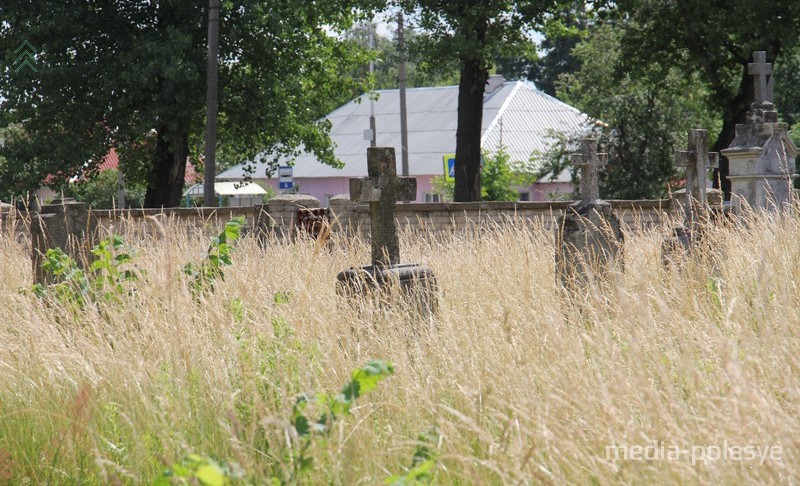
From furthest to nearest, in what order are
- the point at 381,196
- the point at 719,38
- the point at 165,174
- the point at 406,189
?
1. the point at 165,174
2. the point at 719,38
3. the point at 406,189
4. the point at 381,196

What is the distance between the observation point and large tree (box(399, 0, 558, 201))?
72.0ft

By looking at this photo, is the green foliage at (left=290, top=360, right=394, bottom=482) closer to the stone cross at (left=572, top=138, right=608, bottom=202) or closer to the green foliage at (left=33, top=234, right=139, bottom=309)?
the green foliage at (left=33, top=234, right=139, bottom=309)

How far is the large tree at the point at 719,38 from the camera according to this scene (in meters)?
23.0

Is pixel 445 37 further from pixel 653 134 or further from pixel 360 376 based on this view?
pixel 360 376

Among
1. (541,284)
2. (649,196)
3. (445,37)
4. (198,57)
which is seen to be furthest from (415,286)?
(649,196)

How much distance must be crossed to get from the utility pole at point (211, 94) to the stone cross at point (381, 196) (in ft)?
50.1

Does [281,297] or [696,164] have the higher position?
[696,164]

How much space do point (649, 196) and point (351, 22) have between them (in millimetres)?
11385

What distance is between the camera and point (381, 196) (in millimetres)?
7199

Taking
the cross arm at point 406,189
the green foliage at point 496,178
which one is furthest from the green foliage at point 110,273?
the green foliage at point 496,178

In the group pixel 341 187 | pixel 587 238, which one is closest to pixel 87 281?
pixel 587 238

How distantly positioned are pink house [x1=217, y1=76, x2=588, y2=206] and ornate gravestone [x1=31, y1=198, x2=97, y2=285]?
3419cm

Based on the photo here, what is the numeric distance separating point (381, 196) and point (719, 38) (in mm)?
18836

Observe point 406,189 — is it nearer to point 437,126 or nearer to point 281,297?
point 281,297
